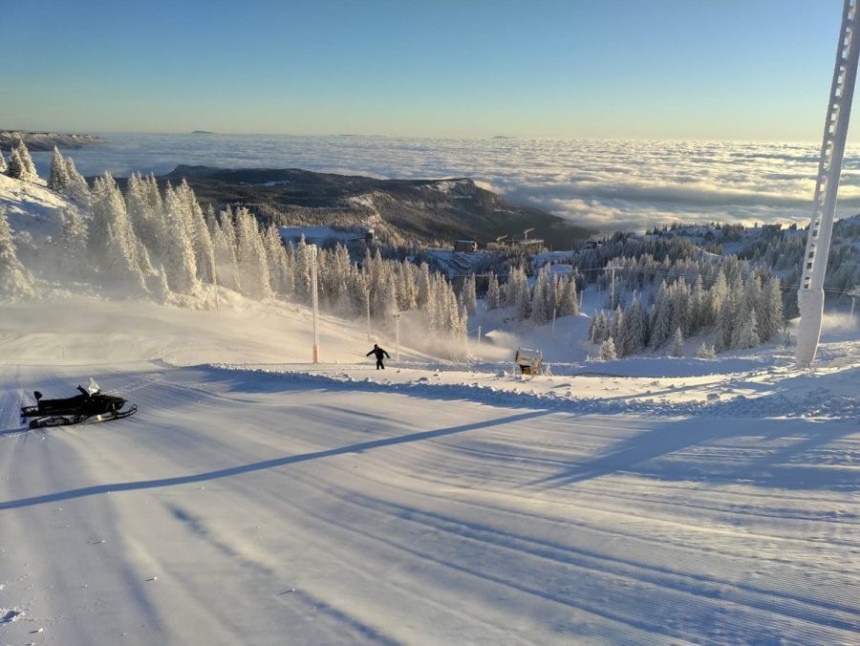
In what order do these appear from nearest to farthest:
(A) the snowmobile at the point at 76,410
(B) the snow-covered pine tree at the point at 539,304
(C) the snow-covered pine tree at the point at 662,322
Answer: (A) the snowmobile at the point at 76,410
(C) the snow-covered pine tree at the point at 662,322
(B) the snow-covered pine tree at the point at 539,304

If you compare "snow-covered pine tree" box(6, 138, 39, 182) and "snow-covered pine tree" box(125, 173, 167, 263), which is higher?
"snow-covered pine tree" box(6, 138, 39, 182)

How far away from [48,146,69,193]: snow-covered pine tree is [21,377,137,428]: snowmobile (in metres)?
72.5

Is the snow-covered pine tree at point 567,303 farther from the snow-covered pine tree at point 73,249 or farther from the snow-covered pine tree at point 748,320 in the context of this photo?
the snow-covered pine tree at point 73,249

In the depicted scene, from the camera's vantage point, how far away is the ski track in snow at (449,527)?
4.54 m

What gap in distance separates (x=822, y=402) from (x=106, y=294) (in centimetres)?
4964

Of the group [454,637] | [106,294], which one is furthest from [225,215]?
[454,637]

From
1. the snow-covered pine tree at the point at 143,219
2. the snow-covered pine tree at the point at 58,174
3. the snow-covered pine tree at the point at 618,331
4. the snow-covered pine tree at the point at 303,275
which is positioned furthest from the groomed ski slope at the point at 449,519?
the snow-covered pine tree at the point at 58,174

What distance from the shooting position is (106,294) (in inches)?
1726

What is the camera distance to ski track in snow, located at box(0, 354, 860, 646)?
4.54 metres

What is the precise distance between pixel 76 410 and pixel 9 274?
35.7 m

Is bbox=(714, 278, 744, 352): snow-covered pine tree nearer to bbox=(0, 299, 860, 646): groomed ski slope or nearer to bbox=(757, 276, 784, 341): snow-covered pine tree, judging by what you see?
bbox=(757, 276, 784, 341): snow-covered pine tree

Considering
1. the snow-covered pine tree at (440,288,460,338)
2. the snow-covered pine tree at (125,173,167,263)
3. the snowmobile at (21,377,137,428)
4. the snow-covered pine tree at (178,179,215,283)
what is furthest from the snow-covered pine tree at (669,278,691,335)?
the snowmobile at (21,377,137,428)

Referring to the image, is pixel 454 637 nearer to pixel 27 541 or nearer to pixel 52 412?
pixel 27 541

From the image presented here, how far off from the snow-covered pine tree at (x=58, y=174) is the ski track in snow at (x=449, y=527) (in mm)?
75582
